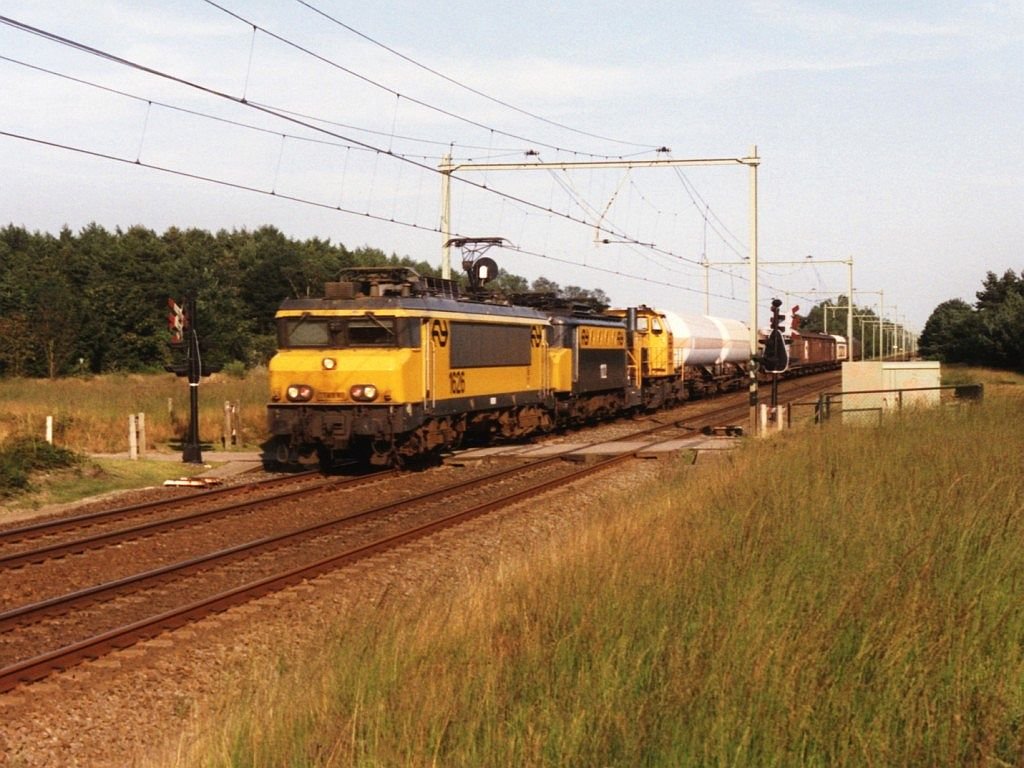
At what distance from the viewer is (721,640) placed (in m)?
5.78

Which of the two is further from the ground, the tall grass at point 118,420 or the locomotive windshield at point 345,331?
the locomotive windshield at point 345,331

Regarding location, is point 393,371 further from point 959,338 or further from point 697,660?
point 959,338

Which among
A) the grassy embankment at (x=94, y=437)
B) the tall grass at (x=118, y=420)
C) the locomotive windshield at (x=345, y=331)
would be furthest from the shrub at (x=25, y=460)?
the locomotive windshield at (x=345, y=331)

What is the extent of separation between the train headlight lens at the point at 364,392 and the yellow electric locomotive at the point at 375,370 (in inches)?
0.7

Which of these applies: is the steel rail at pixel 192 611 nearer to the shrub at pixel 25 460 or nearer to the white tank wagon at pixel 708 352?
the shrub at pixel 25 460

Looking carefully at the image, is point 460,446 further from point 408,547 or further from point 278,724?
point 278,724

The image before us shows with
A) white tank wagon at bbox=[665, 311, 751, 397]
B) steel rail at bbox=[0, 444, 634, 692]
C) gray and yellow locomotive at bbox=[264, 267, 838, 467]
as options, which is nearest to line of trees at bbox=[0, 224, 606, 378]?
white tank wagon at bbox=[665, 311, 751, 397]

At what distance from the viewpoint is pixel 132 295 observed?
8088cm

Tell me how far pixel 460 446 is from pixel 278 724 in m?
20.3

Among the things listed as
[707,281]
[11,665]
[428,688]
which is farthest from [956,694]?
[707,281]

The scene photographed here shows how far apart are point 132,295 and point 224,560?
2890 inches

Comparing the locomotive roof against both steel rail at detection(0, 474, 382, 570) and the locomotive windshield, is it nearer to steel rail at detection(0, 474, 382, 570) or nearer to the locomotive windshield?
the locomotive windshield

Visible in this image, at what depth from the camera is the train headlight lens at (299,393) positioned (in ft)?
63.7

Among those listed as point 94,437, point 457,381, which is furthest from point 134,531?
point 94,437
